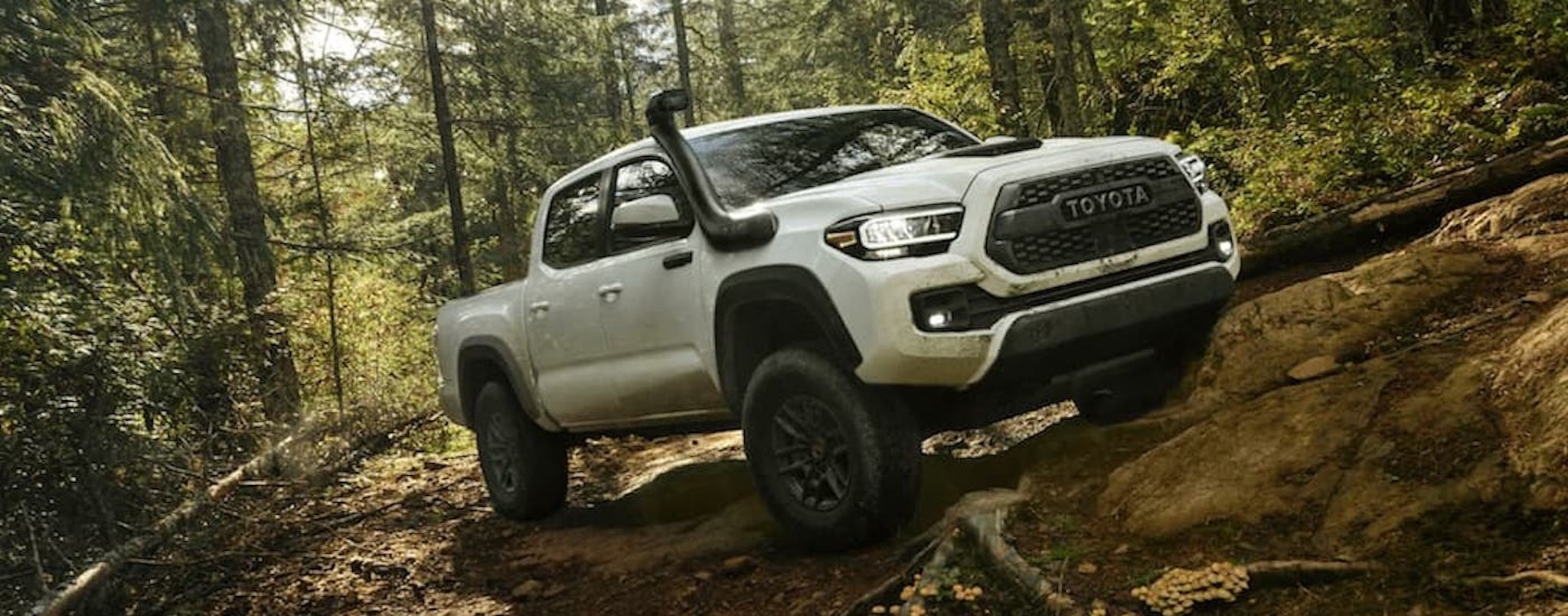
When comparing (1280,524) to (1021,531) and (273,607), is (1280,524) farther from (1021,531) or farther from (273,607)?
(273,607)

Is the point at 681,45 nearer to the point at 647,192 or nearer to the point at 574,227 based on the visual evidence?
the point at 574,227

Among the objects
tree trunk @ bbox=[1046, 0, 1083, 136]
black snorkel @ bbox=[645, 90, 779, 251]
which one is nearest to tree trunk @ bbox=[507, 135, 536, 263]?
tree trunk @ bbox=[1046, 0, 1083, 136]

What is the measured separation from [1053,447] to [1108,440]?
285 millimetres

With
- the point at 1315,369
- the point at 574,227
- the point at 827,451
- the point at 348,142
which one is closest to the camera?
the point at 827,451

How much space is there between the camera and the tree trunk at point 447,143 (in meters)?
16.5

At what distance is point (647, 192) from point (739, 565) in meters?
1.94

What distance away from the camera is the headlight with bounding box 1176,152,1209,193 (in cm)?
475

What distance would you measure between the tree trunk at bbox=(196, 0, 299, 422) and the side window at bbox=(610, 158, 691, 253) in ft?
24.9

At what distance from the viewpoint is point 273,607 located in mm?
6164

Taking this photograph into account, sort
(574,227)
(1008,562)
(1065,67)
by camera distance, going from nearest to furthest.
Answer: (1008,562) < (574,227) < (1065,67)

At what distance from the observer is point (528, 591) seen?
18.4 ft

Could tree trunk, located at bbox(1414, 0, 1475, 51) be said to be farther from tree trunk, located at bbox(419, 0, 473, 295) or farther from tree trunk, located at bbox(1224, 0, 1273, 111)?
tree trunk, located at bbox(419, 0, 473, 295)

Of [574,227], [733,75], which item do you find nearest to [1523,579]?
[574,227]

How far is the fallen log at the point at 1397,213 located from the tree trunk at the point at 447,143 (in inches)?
490
